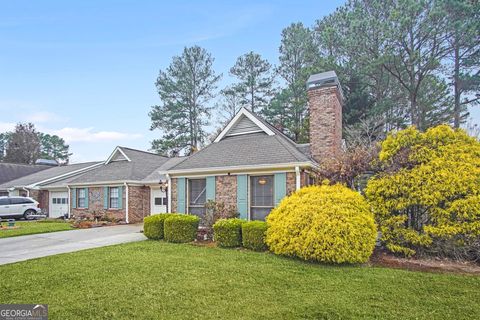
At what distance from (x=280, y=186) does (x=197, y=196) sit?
402 centimetres

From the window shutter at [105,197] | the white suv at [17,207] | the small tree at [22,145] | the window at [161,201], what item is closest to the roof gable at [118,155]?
the window shutter at [105,197]

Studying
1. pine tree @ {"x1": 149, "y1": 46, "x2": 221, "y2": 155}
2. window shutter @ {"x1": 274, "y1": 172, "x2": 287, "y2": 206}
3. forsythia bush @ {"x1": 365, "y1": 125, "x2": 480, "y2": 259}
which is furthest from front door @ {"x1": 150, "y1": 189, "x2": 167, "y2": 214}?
pine tree @ {"x1": 149, "y1": 46, "x2": 221, "y2": 155}

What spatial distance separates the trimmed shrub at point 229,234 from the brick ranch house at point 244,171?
7.27ft

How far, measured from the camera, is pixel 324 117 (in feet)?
38.2

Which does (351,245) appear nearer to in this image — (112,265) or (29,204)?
(112,265)

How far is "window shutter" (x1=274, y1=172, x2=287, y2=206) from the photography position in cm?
1045

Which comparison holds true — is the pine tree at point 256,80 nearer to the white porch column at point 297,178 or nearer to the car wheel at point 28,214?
the white porch column at point 297,178

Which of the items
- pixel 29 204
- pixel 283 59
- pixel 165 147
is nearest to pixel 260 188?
pixel 29 204

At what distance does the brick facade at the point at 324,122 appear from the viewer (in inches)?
453

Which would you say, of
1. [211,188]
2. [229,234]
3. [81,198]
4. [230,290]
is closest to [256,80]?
[81,198]

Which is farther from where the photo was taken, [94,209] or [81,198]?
[81,198]

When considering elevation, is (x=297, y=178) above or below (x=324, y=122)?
below

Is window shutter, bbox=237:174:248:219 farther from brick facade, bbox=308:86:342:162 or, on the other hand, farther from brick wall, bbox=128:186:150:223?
brick wall, bbox=128:186:150:223

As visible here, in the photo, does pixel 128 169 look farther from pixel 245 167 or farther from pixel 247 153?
pixel 245 167
